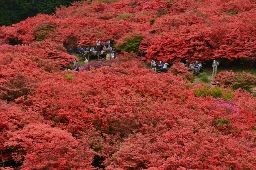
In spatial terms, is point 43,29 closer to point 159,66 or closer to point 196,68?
point 159,66

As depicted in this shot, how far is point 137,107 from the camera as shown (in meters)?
13.7

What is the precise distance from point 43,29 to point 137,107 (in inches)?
829

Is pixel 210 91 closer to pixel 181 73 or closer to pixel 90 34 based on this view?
pixel 181 73

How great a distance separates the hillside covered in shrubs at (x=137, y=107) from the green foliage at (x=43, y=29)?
633cm

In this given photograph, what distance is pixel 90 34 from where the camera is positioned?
28.1 m

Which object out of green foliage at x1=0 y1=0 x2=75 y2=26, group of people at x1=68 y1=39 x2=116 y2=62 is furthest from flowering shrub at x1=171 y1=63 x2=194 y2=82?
green foliage at x1=0 y1=0 x2=75 y2=26

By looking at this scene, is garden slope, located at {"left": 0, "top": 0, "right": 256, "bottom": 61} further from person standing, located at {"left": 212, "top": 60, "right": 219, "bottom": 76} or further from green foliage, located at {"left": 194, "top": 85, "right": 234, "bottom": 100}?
green foliage, located at {"left": 194, "top": 85, "right": 234, "bottom": 100}

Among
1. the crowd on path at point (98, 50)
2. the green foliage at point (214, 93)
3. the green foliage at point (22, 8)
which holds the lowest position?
the green foliage at point (214, 93)

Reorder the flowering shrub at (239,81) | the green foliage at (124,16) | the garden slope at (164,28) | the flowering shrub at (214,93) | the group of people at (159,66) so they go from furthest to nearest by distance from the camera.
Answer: the green foliage at (124,16)
the garden slope at (164,28)
the group of people at (159,66)
the flowering shrub at (239,81)
the flowering shrub at (214,93)

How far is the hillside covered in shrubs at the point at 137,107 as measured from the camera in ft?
34.7

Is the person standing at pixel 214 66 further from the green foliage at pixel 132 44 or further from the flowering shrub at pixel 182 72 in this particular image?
the green foliage at pixel 132 44

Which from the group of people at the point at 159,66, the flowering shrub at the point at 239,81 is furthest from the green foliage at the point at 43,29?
the flowering shrub at the point at 239,81

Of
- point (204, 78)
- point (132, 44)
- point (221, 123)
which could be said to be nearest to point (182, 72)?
point (204, 78)

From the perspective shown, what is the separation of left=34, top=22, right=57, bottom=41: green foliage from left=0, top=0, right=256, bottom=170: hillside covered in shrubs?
20.8 feet
